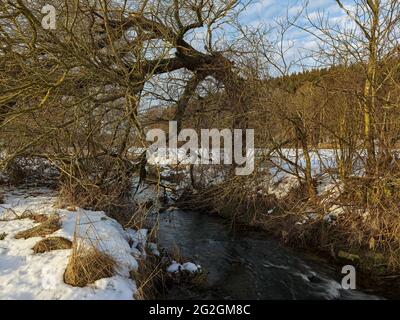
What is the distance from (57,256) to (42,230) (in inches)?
36.8

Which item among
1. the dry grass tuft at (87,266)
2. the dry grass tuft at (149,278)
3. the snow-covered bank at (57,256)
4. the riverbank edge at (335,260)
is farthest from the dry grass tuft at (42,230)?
the riverbank edge at (335,260)

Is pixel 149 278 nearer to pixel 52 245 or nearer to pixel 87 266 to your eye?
pixel 87 266

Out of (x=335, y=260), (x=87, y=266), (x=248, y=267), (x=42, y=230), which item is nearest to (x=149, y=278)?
(x=87, y=266)

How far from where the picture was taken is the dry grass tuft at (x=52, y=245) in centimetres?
613

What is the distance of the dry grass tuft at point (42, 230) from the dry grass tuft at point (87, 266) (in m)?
1.10

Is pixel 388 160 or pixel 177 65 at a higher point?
pixel 177 65

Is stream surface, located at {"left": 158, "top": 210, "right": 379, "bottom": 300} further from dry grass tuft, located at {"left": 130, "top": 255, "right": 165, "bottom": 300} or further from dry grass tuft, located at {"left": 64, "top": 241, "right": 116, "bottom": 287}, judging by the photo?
dry grass tuft, located at {"left": 64, "top": 241, "right": 116, "bottom": 287}

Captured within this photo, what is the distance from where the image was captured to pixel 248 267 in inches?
324

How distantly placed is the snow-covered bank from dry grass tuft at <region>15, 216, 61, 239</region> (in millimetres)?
107

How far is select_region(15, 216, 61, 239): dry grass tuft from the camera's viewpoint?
661 centimetres

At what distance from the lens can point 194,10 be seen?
10.8 m
